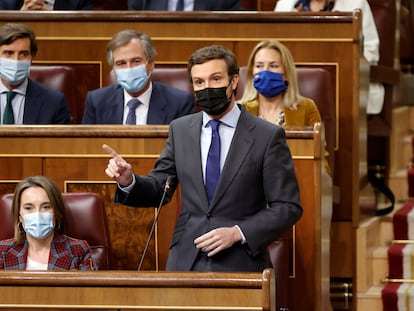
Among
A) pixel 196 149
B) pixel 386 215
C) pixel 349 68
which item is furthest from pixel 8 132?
pixel 386 215

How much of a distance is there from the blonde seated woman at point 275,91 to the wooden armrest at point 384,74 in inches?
22.6

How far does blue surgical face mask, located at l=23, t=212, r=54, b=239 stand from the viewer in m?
2.27

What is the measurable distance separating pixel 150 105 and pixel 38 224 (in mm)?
641

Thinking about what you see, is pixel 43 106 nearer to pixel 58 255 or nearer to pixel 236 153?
pixel 58 255

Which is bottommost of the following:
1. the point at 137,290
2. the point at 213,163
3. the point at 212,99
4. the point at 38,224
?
the point at 137,290

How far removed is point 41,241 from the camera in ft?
7.57

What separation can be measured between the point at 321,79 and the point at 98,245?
81 centimetres

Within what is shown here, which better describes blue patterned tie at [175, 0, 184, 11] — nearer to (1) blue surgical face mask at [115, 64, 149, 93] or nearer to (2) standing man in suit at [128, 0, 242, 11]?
(2) standing man in suit at [128, 0, 242, 11]

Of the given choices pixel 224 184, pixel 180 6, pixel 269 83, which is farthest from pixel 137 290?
pixel 180 6

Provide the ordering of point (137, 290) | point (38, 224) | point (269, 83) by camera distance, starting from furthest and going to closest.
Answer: point (269, 83) → point (38, 224) → point (137, 290)

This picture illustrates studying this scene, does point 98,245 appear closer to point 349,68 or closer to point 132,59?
point 132,59

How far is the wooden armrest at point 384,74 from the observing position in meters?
3.32

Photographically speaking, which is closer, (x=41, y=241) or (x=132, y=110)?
(x=41, y=241)

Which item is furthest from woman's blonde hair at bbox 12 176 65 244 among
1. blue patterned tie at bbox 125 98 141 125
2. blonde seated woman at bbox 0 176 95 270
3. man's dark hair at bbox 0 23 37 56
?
man's dark hair at bbox 0 23 37 56
